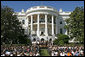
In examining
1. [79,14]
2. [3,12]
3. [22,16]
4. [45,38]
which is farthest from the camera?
[22,16]

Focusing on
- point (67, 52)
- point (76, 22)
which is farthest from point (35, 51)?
point (76, 22)

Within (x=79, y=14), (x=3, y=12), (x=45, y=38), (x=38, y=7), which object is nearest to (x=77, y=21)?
(x=79, y=14)

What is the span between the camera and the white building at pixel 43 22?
47.2m

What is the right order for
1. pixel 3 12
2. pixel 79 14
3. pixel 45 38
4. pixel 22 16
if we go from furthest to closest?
pixel 22 16 < pixel 45 38 < pixel 79 14 < pixel 3 12

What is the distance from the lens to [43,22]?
49250 millimetres

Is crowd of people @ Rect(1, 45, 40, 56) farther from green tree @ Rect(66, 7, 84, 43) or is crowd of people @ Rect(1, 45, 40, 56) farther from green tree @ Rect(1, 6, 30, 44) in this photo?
green tree @ Rect(66, 7, 84, 43)

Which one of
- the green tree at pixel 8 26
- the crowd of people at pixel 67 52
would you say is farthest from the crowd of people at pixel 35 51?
the green tree at pixel 8 26

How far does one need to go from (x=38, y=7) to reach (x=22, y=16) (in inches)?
383

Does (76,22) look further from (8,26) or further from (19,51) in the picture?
(19,51)

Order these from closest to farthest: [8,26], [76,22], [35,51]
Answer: [35,51] < [8,26] < [76,22]

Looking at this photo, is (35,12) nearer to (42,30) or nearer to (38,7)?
(38,7)

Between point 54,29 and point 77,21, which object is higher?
point 77,21

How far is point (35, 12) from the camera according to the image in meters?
48.6

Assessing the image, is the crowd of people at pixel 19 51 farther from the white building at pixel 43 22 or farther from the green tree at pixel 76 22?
the white building at pixel 43 22
